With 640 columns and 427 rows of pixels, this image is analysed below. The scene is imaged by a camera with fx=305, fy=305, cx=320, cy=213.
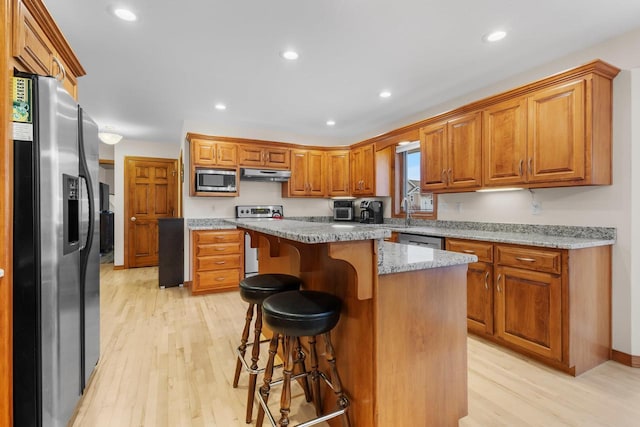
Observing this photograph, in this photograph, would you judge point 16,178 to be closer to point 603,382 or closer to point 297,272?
point 297,272

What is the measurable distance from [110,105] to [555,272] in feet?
16.7

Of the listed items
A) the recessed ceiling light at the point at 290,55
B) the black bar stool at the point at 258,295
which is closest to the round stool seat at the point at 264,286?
the black bar stool at the point at 258,295

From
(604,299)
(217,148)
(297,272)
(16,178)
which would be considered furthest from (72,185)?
(604,299)

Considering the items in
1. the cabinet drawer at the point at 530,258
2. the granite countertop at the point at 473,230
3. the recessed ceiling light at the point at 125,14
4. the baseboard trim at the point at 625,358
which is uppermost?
the recessed ceiling light at the point at 125,14

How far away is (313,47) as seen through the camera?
2.52 m

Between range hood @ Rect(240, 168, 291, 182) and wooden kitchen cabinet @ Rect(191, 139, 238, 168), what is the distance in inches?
7.6

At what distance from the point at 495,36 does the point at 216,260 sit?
395 centimetres

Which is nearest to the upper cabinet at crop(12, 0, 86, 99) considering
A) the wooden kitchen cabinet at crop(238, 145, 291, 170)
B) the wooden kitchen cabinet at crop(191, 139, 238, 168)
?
the wooden kitchen cabinet at crop(191, 139, 238, 168)

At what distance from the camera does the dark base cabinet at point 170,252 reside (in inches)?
179

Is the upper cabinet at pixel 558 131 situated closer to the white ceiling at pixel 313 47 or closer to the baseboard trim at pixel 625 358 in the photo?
the white ceiling at pixel 313 47

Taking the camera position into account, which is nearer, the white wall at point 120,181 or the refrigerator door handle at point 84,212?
the refrigerator door handle at point 84,212

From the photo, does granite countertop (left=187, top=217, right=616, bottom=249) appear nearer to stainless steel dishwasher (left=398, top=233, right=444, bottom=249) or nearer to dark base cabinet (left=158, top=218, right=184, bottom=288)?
stainless steel dishwasher (left=398, top=233, right=444, bottom=249)

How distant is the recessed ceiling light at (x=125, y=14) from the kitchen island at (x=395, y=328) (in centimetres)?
180

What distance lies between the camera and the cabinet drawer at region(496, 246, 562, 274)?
216cm
